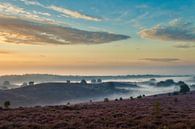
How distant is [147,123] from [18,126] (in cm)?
1473

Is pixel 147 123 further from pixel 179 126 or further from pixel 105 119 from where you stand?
pixel 105 119

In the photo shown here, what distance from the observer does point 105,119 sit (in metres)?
43.0

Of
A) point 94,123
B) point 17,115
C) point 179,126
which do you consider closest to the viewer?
point 179,126

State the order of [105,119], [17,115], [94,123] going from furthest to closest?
1. [17,115]
2. [105,119]
3. [94,123]

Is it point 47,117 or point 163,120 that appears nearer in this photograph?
point 163,120

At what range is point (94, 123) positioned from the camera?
39719 millimetres

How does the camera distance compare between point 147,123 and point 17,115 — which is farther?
point 17,115

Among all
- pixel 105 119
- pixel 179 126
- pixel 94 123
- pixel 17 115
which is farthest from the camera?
pixel 17 115

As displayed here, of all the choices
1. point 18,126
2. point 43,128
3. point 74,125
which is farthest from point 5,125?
point 74,125

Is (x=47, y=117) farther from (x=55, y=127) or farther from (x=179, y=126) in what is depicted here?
(x=179, y=126)

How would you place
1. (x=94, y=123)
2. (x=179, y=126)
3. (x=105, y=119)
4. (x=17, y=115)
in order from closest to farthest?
(x=179, y=126) < (x=94, y=123) < (x=105, y=119) < (x=17, y=115)

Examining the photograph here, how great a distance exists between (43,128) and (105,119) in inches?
364

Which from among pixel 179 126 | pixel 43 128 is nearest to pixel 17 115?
pixel 43 128

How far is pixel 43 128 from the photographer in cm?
3678
